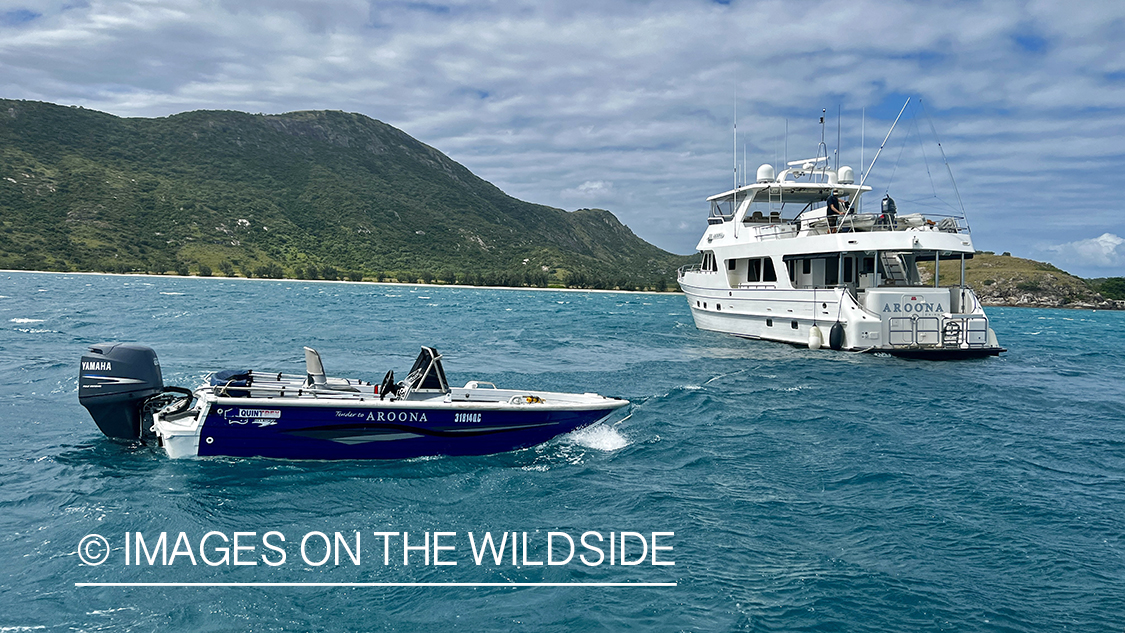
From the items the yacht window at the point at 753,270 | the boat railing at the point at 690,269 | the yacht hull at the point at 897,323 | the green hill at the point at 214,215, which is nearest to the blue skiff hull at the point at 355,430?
the yacht hull at the point at 897,323

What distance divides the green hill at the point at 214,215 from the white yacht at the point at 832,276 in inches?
4150

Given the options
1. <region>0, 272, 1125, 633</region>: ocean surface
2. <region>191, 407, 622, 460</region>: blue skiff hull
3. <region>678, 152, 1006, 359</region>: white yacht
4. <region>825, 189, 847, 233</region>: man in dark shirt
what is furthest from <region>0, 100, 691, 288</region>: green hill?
<region>0, 272, 1125, 633</region>: ocean surface

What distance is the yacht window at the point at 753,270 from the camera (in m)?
31.9

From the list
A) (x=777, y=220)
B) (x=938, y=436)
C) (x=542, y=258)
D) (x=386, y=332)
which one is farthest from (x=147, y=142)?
(x=938, y=436)

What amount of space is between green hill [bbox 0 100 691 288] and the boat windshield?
121 meters

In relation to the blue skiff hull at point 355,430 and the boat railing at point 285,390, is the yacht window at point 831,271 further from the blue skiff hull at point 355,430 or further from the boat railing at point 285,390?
the boat railing at point 285,390

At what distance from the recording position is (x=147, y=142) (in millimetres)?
173250

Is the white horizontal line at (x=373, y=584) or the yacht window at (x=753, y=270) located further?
the yacht window at (x=753, y=270)

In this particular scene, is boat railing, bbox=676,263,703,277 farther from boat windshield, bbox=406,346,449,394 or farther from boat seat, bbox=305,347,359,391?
boat seat, bbox=305,347,359,391

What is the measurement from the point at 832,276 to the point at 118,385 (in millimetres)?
26692

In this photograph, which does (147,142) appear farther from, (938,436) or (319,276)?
(938,436)

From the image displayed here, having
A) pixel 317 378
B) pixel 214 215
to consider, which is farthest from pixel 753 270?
pixel 214 215

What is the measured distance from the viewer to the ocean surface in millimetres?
6711

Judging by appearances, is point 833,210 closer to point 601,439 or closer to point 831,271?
point 831,271
